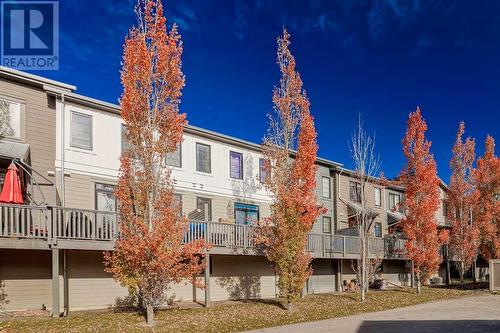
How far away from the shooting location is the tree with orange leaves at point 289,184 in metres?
19.8

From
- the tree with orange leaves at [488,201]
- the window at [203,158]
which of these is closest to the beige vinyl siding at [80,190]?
the window at [203,158]

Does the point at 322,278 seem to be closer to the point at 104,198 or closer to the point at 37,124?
the point at 104,198

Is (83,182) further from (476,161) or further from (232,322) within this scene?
(476,161)

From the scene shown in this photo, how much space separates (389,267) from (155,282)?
23.0m

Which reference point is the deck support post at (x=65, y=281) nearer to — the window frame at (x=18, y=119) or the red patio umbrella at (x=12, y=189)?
the red patio umbrella at (x=12, y=189)

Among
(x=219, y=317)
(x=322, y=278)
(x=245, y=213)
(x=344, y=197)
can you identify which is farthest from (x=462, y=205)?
(x=219, y=317)

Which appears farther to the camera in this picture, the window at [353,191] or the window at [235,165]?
the window at [353,191]

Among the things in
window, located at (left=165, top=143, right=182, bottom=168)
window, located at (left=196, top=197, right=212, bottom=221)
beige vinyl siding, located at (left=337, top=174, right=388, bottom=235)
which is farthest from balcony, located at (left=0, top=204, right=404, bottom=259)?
beige vinyl siding, located at (left=337, top=174, right=388, bottom=235)

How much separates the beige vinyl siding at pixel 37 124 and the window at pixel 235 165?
9.47 metres

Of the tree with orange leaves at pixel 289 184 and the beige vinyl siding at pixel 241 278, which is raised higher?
the tree with orange leaves at pixel 289 184

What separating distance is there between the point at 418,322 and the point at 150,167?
9.80 meters

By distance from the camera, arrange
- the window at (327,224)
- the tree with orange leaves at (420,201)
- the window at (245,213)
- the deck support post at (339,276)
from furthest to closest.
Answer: the window at (327,224)
the deck support post at (339,276)
the tree with orange leaves at (420,201)
the window at (245,213)

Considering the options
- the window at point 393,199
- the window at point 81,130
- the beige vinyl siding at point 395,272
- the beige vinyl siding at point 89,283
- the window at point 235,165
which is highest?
the window at point 81,130

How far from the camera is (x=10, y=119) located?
17.6 metres
